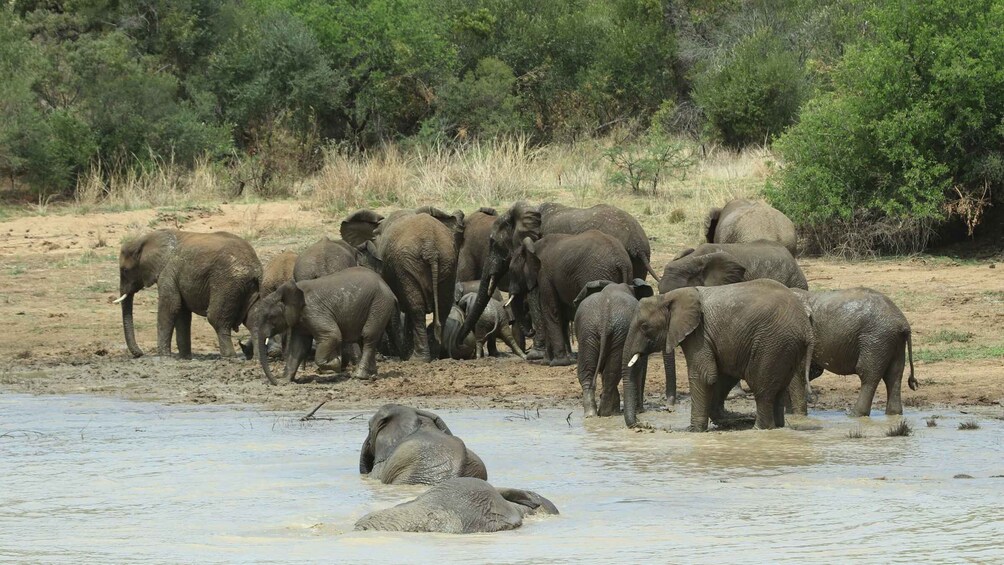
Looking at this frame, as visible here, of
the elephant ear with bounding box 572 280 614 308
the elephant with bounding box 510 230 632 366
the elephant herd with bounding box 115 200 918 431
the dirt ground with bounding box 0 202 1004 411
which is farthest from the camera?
the elephant with bounding box 510 230 632 366

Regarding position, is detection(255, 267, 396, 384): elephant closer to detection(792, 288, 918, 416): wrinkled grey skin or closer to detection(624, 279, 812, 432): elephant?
detection(624, 279, 812, 432): elephant

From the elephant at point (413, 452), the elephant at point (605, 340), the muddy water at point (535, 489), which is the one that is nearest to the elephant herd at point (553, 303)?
the elephant at point (605, 340)

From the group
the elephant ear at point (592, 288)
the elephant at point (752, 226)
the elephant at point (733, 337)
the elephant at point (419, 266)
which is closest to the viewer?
the elephant at point (733, 337)

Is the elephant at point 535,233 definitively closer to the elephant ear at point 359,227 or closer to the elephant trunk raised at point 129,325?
the elephant ear at point 359,227

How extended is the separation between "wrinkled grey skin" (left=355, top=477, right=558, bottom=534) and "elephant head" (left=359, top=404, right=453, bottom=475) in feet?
4.23

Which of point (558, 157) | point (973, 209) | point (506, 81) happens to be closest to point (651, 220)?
point (973, 209)

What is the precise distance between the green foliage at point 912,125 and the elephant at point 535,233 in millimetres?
5105

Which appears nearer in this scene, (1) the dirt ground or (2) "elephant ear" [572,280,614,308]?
(2) "elephant ear" [572,280,614,308]

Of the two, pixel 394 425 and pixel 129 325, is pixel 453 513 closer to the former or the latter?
pixel 394 425

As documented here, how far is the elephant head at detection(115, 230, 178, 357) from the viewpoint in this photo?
15164 millimetres

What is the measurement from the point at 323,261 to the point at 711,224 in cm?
495

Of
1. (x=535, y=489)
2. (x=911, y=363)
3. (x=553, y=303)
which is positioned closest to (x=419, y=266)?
(x=553, y=303)

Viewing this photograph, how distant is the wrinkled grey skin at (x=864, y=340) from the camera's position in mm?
10836

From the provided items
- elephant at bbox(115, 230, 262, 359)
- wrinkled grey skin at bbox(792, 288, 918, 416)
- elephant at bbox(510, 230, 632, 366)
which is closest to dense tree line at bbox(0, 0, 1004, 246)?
elephant at bbox(510, 230, 632, 366)
